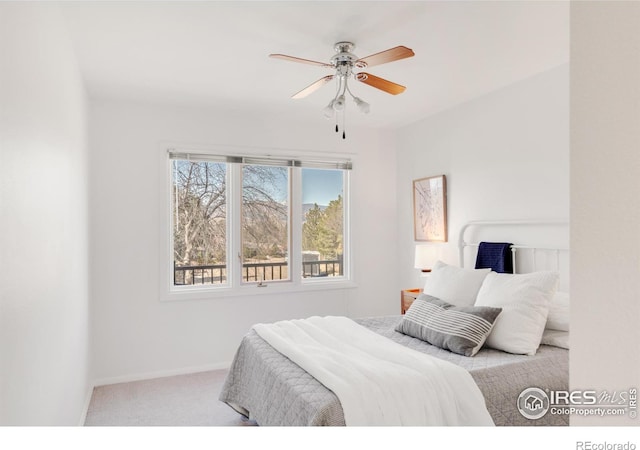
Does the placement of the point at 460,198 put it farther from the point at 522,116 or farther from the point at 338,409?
the point at 338,409

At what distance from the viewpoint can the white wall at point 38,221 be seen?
1.30 m

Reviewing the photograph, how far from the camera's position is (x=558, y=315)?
265cm

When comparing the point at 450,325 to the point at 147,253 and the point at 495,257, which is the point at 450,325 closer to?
the point at 495,257

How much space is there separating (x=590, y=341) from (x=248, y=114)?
3940mm

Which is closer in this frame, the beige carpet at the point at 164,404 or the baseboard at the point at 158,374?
the beige carpet at the point at 164,404

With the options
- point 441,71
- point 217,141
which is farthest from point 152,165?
point 441,71

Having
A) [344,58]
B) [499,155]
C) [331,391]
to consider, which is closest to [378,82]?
[344,58]

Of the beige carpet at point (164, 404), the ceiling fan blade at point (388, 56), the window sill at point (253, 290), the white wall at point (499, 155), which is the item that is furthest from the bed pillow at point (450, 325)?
the window sill at point (253, 290)

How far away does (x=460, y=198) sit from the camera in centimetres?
398

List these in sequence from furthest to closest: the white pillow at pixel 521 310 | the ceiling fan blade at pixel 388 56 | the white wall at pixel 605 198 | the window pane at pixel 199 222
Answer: the window pane at pixel 199 222 < the white pillow at pixel 521 310 < the ceiling fan blade at pixel 388 56 < the white wall at pixel 605 198

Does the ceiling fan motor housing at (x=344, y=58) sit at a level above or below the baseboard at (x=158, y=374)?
above

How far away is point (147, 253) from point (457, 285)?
8.97 feet

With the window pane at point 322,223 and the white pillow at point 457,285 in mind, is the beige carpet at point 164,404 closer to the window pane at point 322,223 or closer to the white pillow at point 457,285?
the window pane at point 322,223

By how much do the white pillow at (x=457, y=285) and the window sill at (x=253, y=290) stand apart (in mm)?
1511
